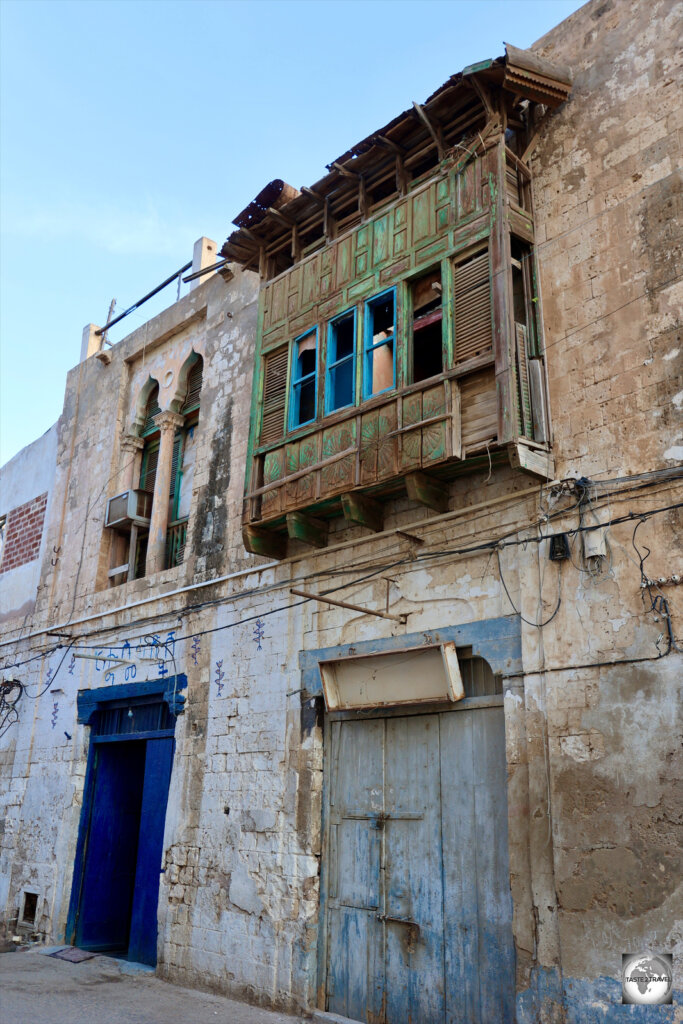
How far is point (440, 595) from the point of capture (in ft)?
24.3

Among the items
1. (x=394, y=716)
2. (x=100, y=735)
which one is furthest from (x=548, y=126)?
(x=100, y=735)

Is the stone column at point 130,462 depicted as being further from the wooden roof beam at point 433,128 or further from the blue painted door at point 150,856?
the wooden roof beam at point 433,128

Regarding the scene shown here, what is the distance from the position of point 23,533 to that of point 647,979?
12501 millimetres

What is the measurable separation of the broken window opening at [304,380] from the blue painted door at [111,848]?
551 cm

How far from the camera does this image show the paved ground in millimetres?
7410

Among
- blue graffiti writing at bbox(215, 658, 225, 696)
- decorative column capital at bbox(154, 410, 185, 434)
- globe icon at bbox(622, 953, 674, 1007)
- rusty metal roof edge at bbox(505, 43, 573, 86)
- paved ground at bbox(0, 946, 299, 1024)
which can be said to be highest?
rusty metal roof edge at bbox(505, 43, 573, 86)

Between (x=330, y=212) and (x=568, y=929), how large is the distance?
7.59 m

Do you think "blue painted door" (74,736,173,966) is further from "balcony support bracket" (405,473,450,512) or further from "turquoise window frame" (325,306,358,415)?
"balcony support bracket" (405,473,450,512)

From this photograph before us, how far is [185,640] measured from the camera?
10.2 metres

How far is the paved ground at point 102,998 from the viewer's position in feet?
24.3

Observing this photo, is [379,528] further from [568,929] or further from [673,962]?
[673,962]

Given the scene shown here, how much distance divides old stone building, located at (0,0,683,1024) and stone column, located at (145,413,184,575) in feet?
2.08

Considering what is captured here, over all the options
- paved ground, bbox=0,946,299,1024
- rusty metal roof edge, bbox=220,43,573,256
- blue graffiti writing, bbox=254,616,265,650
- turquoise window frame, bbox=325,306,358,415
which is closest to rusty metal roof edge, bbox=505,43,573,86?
rusty metal roof edge, bbox=220,43,573,256

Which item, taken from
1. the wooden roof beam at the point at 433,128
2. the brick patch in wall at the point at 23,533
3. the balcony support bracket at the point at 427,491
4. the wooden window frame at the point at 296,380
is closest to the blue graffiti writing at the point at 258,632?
the wooden window frame at the point at 296,380
